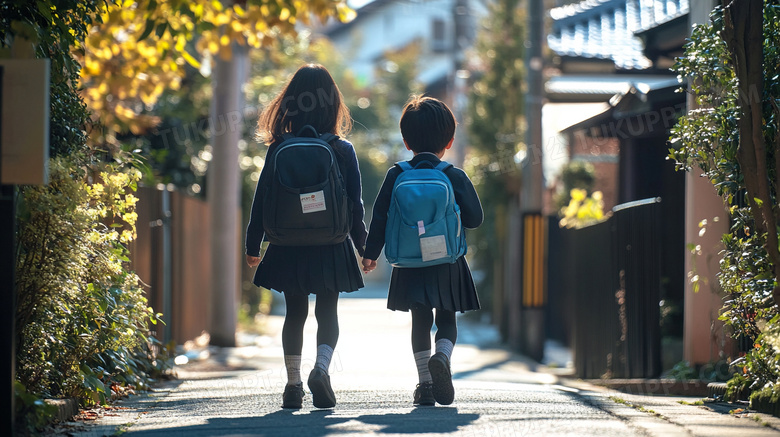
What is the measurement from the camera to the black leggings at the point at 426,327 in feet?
16.7

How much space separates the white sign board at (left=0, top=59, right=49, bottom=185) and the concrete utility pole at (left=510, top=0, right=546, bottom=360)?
34.6ft

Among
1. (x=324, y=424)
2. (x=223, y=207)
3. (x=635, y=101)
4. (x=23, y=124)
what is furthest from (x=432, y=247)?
(x=223, y=207)

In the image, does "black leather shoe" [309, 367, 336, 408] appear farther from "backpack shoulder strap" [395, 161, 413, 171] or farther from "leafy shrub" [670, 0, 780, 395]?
"leafy shrub" [670, 0, 780, 395]

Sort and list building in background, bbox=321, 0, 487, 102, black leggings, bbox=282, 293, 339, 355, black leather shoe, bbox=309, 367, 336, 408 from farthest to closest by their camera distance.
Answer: building in background, bbox=321, 0, 487, 102 < black leggings, bbox=282, 293, 339, 355 < black leather shoe, bbox=309, 367, 336, 408

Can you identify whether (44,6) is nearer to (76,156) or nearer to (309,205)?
(76,156)

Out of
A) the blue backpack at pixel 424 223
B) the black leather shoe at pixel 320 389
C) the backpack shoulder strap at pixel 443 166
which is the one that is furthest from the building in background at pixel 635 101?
the black leather shoe at pixel 320 389

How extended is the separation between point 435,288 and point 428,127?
0.88 meters

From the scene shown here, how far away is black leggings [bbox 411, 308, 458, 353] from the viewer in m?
5.10

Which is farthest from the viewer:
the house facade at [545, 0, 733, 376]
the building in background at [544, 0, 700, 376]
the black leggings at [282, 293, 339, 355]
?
the building in background at [544, 0, 700, 376]

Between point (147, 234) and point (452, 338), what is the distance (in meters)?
4.46

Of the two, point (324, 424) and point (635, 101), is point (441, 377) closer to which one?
point (324, 424)

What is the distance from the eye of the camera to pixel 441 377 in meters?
4.89

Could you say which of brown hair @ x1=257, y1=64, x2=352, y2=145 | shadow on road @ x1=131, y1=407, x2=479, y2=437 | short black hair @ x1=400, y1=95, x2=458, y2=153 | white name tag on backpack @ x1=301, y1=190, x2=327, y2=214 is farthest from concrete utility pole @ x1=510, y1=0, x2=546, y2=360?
shadow on road @ x1=131, y1=407, x2=479, y2=437

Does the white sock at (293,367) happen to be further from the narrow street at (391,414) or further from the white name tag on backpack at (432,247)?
the white name tag on backpack at (432,247)
